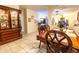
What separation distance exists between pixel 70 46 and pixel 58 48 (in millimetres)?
214

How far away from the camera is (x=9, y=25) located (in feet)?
17.0

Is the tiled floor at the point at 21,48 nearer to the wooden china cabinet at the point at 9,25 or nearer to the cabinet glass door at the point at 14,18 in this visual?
the wooden china cabinet at the point at 9,25

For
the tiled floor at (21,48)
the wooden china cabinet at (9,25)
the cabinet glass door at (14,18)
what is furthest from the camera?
the cabinet glass door at (14,18)

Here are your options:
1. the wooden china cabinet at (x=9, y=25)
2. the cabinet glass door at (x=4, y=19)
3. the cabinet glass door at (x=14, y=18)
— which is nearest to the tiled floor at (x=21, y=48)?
the wooden china cabinet at (x=9, y=25)

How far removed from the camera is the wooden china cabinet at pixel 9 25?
4746 millimetres

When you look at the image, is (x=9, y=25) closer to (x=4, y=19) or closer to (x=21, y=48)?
(x=4, y=19)

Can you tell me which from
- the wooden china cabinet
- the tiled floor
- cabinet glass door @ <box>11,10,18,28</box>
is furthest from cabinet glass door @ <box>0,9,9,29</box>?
the tiled floor

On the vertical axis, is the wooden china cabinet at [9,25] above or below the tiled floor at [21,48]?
above

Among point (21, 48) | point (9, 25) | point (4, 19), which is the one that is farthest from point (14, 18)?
point (21, 48)

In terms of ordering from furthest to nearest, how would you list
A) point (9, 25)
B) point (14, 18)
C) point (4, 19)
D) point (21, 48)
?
1. point (14, 18)
2. point (9, 25)
3. point (4, 19)
4. point (21, 48)

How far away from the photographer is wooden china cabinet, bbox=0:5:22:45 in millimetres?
4746

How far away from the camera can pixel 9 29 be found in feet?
16.8
